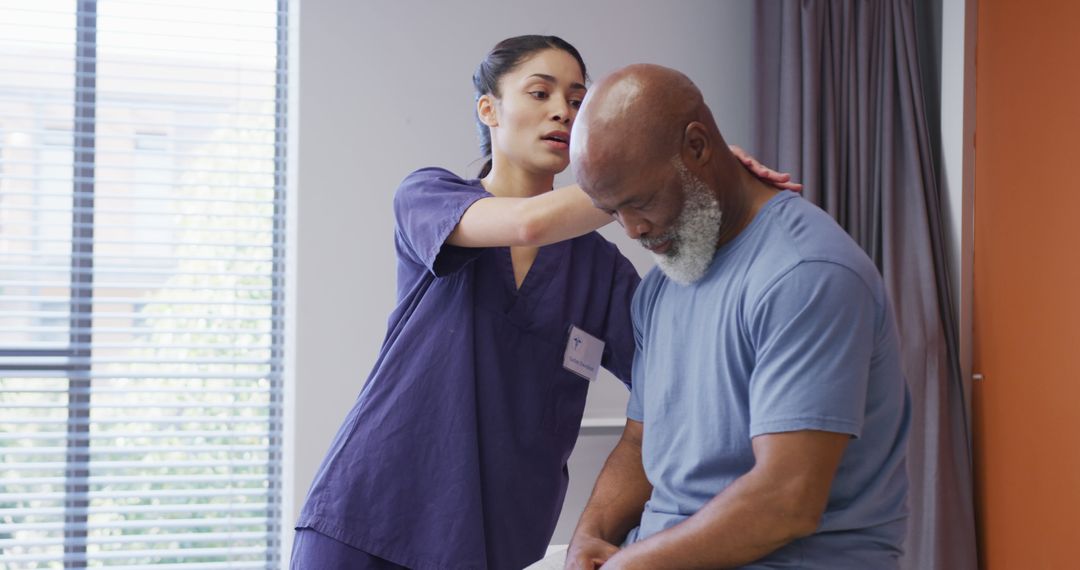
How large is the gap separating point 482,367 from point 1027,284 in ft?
5.88

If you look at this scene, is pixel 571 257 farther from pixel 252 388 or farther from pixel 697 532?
pixel 252 388

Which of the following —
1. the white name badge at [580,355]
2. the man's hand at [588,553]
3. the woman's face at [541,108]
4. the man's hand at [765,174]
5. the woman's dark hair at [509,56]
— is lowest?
the man's hand at [588,553]

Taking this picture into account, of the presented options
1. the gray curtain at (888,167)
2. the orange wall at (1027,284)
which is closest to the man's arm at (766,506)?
the orange wall at (1027,284)

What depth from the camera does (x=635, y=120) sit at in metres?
1.23

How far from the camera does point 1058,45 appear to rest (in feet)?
8.43

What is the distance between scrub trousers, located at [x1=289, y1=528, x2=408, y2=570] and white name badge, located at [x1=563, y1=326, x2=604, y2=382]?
1.53ft

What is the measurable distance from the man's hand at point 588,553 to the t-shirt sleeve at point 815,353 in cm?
38

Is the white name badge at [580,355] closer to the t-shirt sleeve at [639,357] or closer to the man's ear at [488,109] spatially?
the t-shirt sleeve at [639,357]

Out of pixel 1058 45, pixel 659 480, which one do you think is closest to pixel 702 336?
pixel 659 480

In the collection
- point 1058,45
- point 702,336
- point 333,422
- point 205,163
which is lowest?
point 333,422

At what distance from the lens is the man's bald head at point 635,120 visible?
1.23 m

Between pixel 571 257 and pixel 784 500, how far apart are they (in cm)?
76

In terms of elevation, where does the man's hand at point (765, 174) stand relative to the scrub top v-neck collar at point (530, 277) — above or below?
above

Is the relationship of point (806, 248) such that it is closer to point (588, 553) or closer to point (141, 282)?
point (588, 553)
